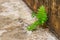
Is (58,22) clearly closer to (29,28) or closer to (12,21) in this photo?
(29,28)

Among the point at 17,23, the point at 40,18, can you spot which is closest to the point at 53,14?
the point at 40,18

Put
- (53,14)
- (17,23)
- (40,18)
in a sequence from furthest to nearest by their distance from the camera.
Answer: (17,23) < (40,18) < (53,14)

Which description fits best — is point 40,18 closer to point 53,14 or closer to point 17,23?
point 53,14

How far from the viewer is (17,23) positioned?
379cm

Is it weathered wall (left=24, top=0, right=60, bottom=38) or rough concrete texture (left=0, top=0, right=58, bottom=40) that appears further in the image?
rough concrete texture (left=0, top=0, right=58, bottom=40)

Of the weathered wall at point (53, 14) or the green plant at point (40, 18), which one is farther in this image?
the green plant at point (40, 18)

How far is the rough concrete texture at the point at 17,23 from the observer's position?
331cm

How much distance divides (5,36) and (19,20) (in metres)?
0.66

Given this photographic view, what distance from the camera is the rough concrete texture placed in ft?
10.8

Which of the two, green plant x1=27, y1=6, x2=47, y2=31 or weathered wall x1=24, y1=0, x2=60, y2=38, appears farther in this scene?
green plant x1=27, y1=6, x2=47, y2=31

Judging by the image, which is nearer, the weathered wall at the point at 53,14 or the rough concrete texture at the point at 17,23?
the weathered wall at the point at 53,14

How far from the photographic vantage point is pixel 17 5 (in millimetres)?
4695

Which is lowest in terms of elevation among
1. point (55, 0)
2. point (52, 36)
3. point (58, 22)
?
point (52, 36)

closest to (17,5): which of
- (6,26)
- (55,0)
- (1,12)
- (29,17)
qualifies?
(1,12)
